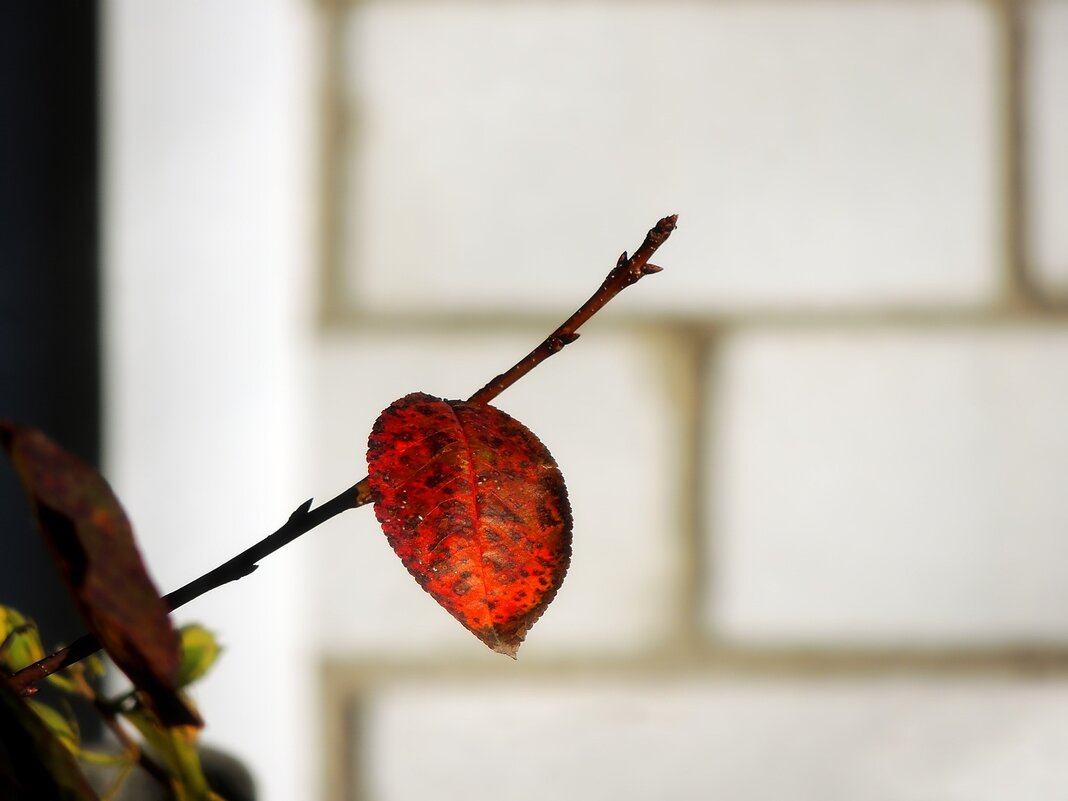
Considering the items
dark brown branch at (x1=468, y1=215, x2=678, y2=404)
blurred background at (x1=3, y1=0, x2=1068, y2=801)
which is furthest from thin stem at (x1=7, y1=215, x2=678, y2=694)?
blurred background at (x1=3, y1=0, x2=1068, y2=801)

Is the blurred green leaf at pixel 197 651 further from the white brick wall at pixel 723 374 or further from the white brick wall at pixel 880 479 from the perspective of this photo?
the white brick wall at pixel 880 479

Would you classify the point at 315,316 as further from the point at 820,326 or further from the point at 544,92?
the point at 820,326

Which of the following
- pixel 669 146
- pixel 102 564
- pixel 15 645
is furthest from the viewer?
pixel 669 146

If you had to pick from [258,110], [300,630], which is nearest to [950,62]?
[258,110]

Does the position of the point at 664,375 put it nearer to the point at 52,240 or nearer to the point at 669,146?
the point at 669,146

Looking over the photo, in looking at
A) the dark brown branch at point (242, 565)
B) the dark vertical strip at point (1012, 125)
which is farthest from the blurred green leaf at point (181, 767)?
the dark vertical strip at point (1012, 125)

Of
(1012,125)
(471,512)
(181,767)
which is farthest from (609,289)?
(1012,125)

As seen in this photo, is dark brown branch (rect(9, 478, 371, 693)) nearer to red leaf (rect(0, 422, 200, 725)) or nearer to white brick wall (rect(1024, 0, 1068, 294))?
red leaf (rect(0, 422, 200, 725))
